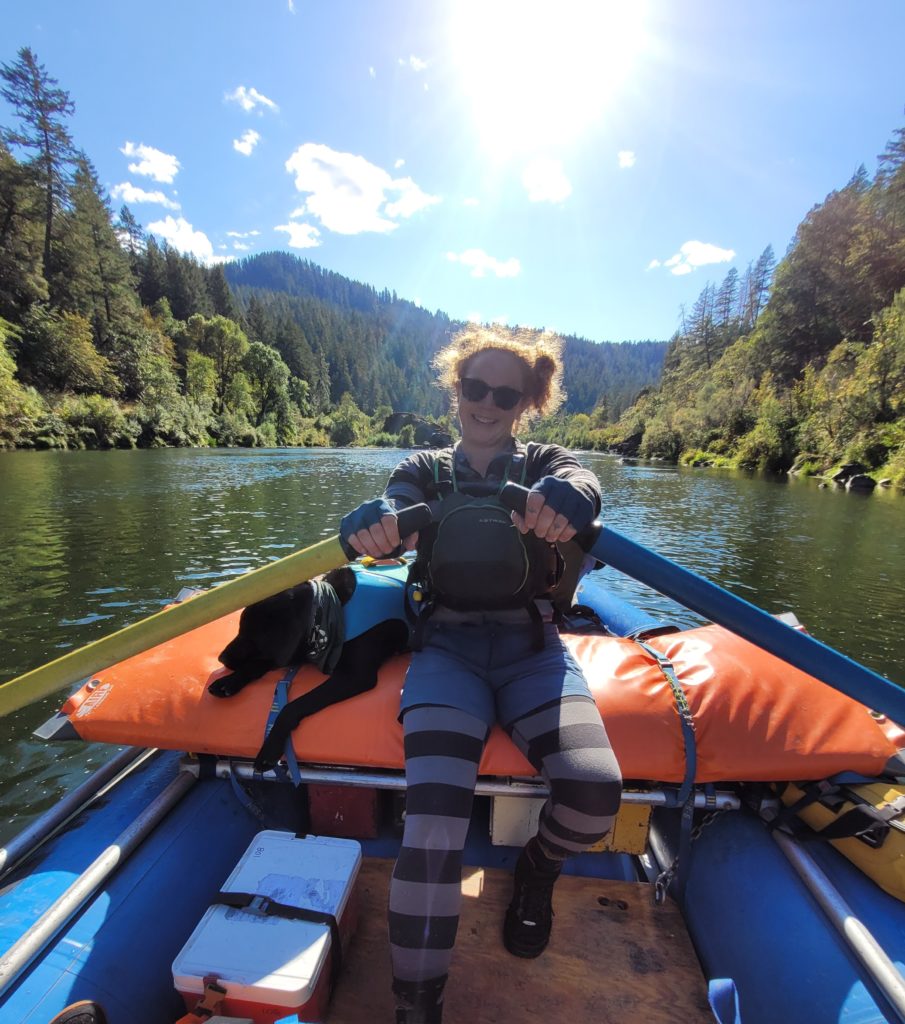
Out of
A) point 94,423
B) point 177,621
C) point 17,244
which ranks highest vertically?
point 17,244

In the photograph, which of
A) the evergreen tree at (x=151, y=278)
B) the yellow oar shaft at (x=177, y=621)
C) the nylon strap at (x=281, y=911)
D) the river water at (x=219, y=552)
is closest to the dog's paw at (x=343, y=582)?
the yellow oar shaft at (x=177, y=621)

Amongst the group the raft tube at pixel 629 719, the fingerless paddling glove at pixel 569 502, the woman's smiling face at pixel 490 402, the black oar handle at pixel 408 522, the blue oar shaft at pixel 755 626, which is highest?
the woman's smiling face at pixel 490 402

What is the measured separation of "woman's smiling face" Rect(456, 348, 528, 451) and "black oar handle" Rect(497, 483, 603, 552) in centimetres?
70

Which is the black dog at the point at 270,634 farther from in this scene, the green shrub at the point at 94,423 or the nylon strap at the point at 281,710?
the green shrub at the point at 94,423

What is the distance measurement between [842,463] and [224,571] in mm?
33555

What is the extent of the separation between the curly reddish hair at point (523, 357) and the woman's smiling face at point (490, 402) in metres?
0.05

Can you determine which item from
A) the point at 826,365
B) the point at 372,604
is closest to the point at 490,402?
the point at 372,604

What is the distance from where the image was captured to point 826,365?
39.3 meters

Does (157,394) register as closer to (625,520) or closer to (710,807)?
(625,520)

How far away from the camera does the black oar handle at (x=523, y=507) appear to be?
1949 millimetres

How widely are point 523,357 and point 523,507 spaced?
1.10 m

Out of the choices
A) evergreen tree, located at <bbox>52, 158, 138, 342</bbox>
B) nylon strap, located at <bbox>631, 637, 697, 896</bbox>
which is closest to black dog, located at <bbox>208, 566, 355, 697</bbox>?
nylon strap, located at <bbox>631, 637, 697, 896</bbox>

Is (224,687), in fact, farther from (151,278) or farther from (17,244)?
(151,278)

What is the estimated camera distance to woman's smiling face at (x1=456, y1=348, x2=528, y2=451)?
8.45ft
